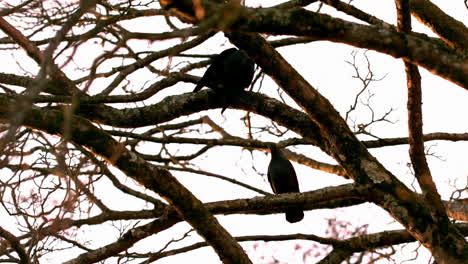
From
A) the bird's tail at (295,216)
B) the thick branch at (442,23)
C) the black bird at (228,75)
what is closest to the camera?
the thick branch at (442,23)

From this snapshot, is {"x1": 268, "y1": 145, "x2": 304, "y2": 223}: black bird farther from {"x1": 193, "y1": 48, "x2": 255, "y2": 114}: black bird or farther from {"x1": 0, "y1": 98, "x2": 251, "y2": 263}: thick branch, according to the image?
{"x1": 0, "y1": 98, "x2": 251, "y2": 263}: thick branch

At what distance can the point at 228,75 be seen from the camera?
5125 mm

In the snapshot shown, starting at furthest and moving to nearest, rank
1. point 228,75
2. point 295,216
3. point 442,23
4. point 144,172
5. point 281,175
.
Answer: point 281,175 → point 295,216 → point 228,75 → point 442,23 → point 144,172

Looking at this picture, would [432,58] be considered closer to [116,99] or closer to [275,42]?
[116,99]

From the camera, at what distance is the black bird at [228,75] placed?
4.64 metres

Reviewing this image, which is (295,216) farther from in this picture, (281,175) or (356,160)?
(356,160)

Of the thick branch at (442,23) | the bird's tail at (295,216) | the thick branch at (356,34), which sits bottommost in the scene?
the thick branch at (356,34)

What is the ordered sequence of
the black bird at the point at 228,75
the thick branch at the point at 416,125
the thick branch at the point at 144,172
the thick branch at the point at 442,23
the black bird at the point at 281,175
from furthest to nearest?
the black bird at the point at 281,175 → the black bird at the point at 228,75 → the thick branch at the point at 442,23 → the thick branch at the point at 144,172 → the thick branch at the point at 416,125

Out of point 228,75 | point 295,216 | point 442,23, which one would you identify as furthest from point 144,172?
point 295,216

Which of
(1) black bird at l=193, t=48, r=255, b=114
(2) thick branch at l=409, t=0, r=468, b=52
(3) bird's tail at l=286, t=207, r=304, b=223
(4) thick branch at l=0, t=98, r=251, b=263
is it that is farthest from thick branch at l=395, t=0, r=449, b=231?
(3) bird's tail at l=286, t=207, r=304, b=223

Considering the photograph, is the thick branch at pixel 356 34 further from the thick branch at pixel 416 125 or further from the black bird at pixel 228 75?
the black bird at pixel 228 75

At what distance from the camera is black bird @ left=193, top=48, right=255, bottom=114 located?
15.2 feet

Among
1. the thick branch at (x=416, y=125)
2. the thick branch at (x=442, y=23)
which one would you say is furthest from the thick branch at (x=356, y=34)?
the thick branch at (x=442, y=23)

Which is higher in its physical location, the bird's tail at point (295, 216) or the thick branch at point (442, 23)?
the bird's tail at point (295, 216)
